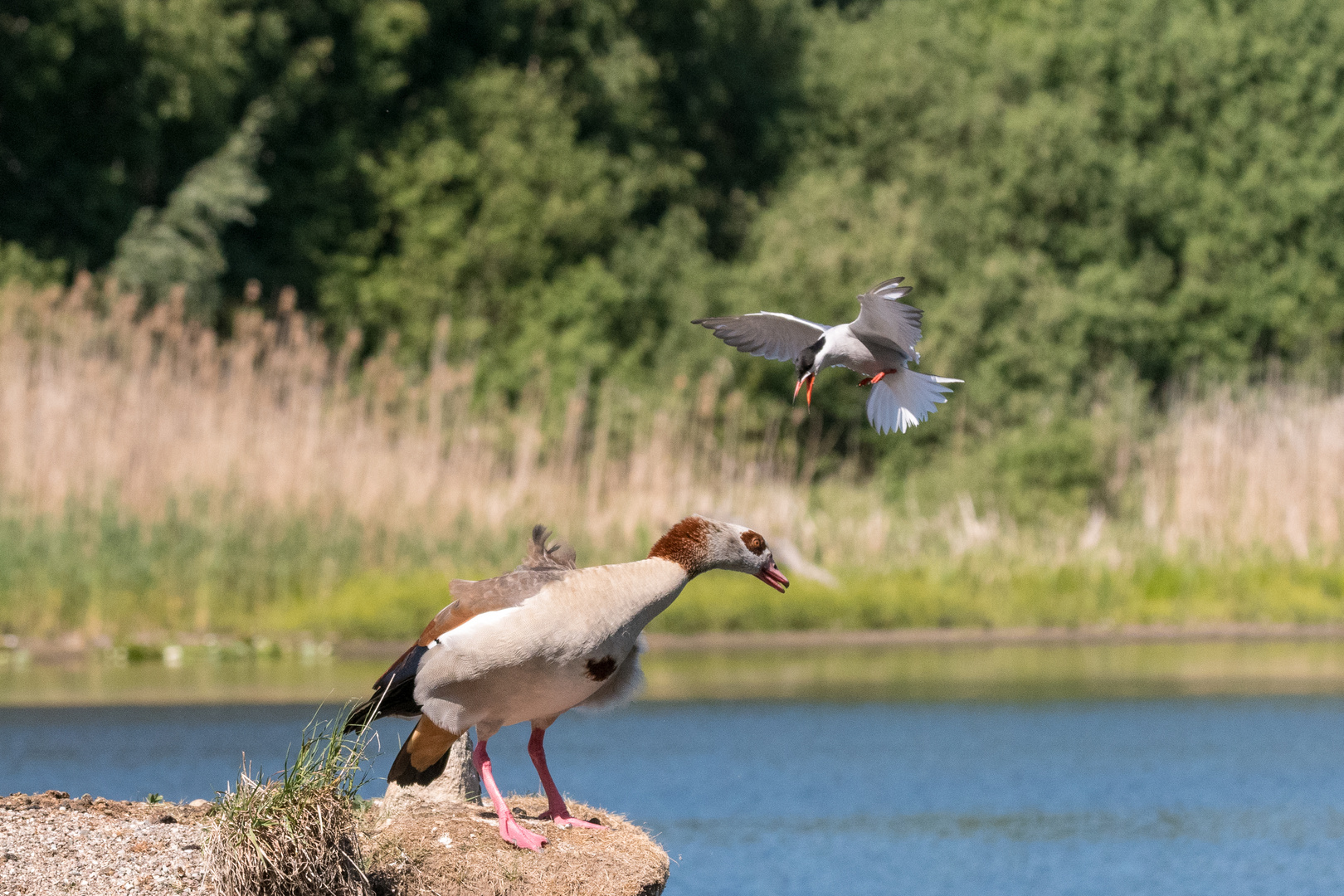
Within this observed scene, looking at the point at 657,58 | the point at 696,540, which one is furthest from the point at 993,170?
the point at 696,540

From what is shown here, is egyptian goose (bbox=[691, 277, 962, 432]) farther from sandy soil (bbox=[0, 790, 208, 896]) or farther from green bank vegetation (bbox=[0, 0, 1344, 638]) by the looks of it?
green bank vegetation (bbox=[0, 0, 1344, 638])

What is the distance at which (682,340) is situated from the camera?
34.2 meters

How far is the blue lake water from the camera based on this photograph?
10219 mm

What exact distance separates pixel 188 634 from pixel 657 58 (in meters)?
22.4

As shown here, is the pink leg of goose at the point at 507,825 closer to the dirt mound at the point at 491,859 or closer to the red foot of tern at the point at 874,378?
the dirt mound at the point at 491,859

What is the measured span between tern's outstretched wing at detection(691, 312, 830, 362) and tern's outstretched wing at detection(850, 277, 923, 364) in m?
0.18

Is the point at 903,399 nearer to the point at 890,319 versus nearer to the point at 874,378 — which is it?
the point at 874,378

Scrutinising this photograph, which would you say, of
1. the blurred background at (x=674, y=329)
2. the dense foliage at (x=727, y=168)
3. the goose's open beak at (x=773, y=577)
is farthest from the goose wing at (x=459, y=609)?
the dense foliage at (x=727, y=168)

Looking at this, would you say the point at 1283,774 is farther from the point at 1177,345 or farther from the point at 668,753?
the point at 1177,345

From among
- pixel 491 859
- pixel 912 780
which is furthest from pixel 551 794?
pixel 912 780

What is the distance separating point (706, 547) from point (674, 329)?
28.1 m

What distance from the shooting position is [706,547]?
679 centimetres

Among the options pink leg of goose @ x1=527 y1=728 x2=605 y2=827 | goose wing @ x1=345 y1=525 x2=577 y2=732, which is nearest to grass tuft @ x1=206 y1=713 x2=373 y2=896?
goose wing @ x1=345 y1=525 x2=577 y2=732

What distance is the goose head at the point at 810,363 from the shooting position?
5828 millimetres
